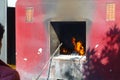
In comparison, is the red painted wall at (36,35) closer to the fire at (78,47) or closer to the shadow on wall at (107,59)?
the shadow on wall at (107,59)

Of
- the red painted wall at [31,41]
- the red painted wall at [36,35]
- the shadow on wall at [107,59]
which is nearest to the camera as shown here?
the shadow on wall at [107,59]

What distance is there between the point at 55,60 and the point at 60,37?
961 mm

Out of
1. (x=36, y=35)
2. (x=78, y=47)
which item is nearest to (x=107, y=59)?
(x=78, y=47)

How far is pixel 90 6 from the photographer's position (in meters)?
9.84

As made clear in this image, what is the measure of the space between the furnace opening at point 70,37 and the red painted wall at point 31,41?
11.9 inches

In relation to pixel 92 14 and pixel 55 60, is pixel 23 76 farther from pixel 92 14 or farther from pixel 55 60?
pixel 92 14

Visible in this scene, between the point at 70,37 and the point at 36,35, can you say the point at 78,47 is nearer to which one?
the point at 70,37

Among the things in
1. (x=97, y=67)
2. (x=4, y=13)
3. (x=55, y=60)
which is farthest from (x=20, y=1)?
(x=97, y=67)

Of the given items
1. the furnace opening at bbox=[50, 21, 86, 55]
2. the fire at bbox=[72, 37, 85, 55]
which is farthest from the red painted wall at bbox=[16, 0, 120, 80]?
the fire at bbox=[72, 37, 85, 55]

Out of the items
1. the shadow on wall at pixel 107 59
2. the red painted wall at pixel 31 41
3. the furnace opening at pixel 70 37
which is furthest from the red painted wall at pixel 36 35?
the furnace opening at pixel 70 37

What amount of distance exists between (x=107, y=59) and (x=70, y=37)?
1.69m

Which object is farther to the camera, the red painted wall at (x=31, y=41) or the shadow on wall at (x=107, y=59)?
the red painted wall at (x=31, y=41)

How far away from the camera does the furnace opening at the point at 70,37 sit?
10.6m

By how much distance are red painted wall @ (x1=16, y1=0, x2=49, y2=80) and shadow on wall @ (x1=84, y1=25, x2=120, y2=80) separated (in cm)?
128
